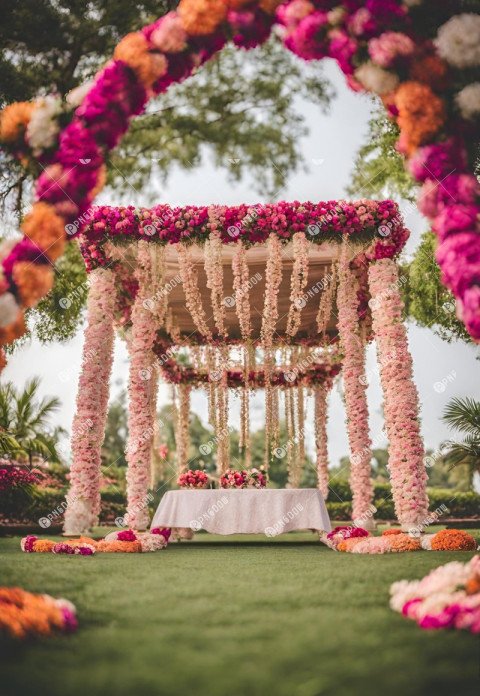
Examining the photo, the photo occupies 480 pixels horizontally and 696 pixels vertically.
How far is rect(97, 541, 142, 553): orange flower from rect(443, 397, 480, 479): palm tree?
529 centimetres

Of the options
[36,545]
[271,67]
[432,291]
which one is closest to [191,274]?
[36,545]

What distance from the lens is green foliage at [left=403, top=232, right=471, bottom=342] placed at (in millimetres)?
13758

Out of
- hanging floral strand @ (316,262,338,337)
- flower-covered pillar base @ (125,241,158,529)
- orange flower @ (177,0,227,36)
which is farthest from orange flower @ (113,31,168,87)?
hanging floral strand @ (316,262,338,337)

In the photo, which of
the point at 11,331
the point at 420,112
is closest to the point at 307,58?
the point at 420,112

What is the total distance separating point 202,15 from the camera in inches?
157

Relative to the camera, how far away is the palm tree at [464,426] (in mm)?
9930

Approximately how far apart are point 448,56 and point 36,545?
671cm

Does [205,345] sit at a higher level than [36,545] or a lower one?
higher

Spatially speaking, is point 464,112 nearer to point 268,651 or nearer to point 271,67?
point 268,651

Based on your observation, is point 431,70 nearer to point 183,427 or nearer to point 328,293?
point 328,293

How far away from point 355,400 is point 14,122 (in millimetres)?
7063

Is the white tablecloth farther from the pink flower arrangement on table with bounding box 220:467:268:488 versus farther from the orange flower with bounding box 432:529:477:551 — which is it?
the orange flower with bounding box 432:529:477:551

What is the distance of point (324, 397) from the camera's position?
14508 millimetres

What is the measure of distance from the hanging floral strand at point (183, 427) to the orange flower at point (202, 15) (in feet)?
35.8
